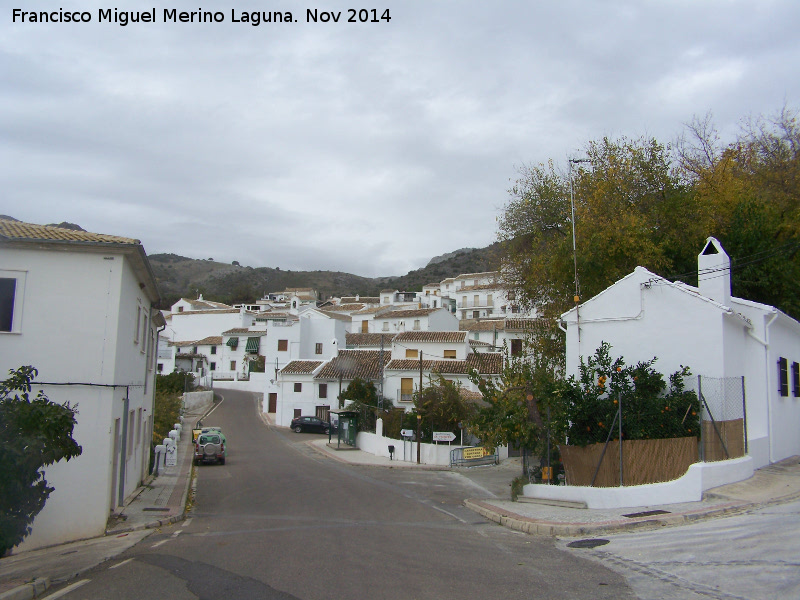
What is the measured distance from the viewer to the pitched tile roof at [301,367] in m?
52.0

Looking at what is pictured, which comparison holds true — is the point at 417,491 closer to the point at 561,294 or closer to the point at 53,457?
the point at 561,294

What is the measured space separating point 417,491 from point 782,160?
22.0 m

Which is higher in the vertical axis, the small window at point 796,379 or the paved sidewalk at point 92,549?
the small window at point 796,379

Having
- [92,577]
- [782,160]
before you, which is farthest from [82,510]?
[782,160]

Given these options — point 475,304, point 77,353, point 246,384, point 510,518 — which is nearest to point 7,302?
point 77,353

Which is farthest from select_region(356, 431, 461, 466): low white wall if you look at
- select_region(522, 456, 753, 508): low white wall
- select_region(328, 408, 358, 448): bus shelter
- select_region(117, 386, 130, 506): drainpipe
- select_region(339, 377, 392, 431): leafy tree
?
select_region(117, 386, 130, 506): drainpipe

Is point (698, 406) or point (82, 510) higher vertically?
point (698, 406)

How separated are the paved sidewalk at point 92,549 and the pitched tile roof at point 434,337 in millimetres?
31757

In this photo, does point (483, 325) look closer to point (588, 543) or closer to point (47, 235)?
point (47, 235)

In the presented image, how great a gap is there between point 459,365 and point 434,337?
4.76 meters

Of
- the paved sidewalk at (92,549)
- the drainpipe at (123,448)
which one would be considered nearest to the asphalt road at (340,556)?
the paved sidewalk at (92,549)

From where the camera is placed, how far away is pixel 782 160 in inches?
1123

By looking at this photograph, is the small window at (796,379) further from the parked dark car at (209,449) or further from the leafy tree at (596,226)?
the parked dark car at (209,449)

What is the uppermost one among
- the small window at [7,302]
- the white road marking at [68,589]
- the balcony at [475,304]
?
the balcony at [475,304]
